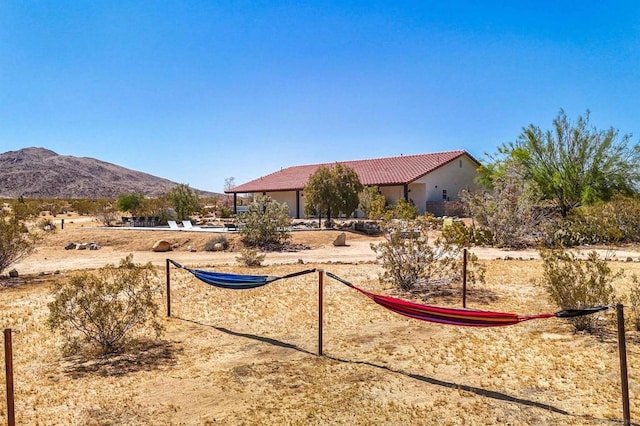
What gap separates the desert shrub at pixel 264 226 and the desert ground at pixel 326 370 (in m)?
11.0

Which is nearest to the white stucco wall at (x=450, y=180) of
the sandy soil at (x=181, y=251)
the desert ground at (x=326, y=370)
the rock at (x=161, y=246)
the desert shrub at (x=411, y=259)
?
the sandy soil at (x=181, y=251)

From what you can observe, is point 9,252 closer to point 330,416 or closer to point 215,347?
point 215,347

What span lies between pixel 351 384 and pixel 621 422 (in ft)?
7.48

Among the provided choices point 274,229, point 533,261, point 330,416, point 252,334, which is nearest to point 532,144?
point 533,261

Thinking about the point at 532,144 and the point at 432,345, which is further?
the point at 532,144

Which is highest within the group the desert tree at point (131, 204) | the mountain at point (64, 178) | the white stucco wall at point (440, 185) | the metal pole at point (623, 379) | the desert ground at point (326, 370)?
the mountain at point (64, 178)

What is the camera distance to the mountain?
88.9 metres

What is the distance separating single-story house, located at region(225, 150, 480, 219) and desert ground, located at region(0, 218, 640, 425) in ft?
78.6

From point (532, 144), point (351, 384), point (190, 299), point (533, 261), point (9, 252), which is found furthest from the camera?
point (532, 144)

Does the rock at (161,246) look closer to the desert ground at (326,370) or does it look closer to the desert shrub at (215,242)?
the desert shrub at (215,242)

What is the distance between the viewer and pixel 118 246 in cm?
2089

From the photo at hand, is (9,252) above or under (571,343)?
above

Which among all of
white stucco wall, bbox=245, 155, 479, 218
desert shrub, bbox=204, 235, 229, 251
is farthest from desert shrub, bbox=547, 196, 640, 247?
white stucco wall, bbox=245, 155, 479, 218

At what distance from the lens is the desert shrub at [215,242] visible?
1945 cm
